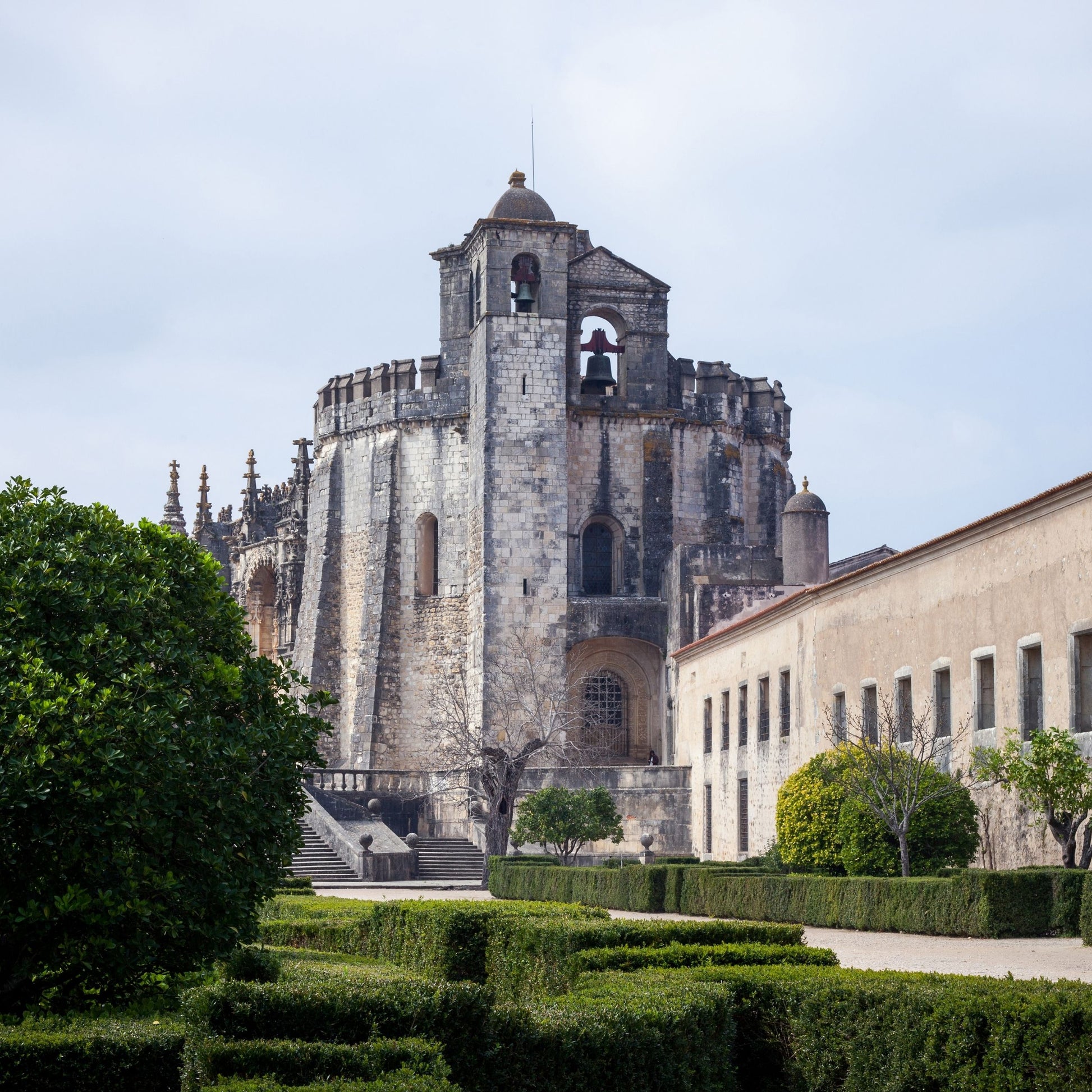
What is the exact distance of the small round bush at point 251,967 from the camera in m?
11.7

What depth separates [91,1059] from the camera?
370 inches

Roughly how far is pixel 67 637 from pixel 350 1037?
3.17 metres

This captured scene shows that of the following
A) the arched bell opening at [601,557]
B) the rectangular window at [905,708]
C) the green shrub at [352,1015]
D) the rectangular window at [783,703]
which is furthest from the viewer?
the arched bell opening at [601,557]

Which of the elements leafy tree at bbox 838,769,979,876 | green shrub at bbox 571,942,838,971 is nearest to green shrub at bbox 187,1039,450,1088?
green shrub at bbox 571,942,838,971

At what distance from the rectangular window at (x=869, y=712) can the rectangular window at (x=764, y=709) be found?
629 cm

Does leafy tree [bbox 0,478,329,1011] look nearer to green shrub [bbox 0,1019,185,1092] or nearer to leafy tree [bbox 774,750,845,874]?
green shrub [bbox 0,1019,185,1092]

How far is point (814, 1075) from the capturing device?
10.5m

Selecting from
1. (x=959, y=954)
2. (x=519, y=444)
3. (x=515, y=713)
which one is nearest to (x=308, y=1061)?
(x=959, y=954)

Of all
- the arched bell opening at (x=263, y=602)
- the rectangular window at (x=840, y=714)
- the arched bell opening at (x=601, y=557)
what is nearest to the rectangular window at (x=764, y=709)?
the rectangular window at (x=840, y=714)

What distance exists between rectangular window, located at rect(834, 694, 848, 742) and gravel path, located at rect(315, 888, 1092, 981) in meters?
8.51

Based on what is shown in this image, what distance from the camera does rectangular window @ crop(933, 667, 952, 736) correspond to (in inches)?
1041

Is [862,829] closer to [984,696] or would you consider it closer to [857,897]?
[984,696]

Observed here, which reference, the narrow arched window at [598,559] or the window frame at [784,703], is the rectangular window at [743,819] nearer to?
the window frame at [784,703]

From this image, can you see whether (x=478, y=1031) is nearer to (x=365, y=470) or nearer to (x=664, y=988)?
(x=664, y=988)
